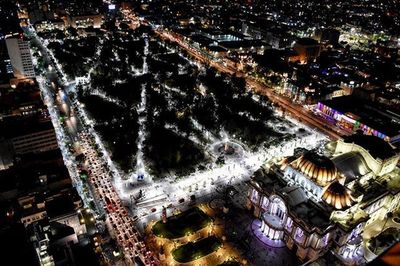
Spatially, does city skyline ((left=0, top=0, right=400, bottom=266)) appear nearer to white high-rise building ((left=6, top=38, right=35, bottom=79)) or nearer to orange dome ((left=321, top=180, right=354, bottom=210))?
orange dome ((left=321, top=180, right=354, bottom=210))

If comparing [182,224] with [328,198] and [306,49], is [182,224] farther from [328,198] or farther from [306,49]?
[306,49]

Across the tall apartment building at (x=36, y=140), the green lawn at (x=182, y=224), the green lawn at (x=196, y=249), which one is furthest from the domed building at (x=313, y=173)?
the tall apartment building at (x=36, y=140)

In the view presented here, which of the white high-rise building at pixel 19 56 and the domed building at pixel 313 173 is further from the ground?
the domed building at pixel 313 173

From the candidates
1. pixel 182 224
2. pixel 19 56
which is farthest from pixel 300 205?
pixel 19 56

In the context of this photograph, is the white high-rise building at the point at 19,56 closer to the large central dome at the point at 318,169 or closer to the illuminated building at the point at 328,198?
the illuminated building at the point at 328,198

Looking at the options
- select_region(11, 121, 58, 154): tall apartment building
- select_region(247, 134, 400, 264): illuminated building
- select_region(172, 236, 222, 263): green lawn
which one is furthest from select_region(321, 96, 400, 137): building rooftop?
select_region(11, 121, 58, 154): tall apartment building

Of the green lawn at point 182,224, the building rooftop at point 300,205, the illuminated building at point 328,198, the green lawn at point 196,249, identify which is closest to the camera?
the green lawn at point 196,249

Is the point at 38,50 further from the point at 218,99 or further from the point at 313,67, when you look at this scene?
the point at 313,67

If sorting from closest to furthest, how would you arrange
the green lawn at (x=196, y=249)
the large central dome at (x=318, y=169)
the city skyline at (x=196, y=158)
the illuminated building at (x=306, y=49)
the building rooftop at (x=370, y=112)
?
the green lawn at (x=196, y=249) → the city skyline at (x=196, y=158) → the large central dome at (x=318, y=169) → the building rooftop at (x=370, y=112) → the illuminated building at (x=306, y=49)
